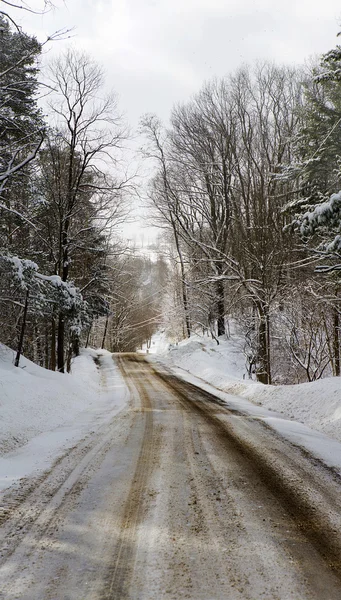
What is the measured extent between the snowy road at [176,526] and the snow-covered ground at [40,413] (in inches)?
20.0

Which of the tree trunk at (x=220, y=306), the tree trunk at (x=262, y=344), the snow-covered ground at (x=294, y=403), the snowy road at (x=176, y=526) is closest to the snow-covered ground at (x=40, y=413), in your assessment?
the snowy road at (x=176, y=526)

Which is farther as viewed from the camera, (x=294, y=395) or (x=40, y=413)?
(x=294, y=395)

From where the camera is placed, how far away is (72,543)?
119 inches

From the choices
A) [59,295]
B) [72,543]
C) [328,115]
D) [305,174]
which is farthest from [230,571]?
[328,115]

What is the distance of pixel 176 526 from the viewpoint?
3.28 meters

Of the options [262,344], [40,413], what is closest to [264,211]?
[262,344]

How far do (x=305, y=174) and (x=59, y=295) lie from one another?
991 cm

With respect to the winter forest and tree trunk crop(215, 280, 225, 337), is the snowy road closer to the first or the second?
the winter forest

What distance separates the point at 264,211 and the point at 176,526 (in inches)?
503

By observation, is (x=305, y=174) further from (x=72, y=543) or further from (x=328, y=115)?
(x=72, y=543)

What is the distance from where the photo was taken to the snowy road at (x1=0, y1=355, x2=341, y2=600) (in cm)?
249

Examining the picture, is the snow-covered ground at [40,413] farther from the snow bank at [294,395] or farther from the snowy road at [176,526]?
the snow bank at [294,395]

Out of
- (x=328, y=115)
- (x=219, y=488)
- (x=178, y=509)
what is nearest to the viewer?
(x=178, y=509)

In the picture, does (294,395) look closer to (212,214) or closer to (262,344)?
(262,344)
